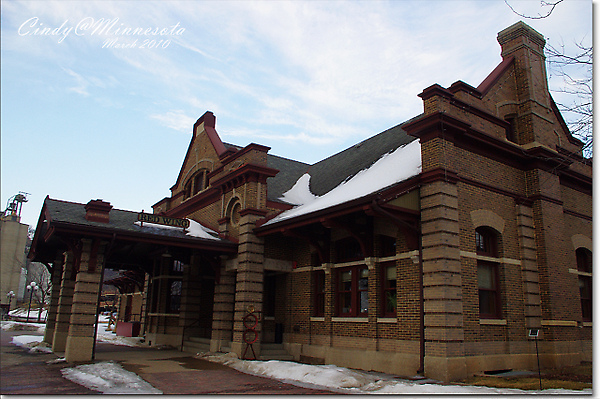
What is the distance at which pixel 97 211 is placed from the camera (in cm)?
1684

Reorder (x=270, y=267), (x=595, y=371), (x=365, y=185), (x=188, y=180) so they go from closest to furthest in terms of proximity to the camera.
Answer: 1. (x=595, y=371)
2. (x=365, y=185)
3. (x=270, y=267)
4. (x=188, y=180)

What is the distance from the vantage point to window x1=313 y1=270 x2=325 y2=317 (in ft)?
54.0

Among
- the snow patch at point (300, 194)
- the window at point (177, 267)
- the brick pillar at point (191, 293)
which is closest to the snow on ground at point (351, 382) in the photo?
the brick pillar at point (191, 293)

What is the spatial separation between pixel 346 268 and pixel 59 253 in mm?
14709

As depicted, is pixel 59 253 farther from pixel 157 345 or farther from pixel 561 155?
pixel 561 155

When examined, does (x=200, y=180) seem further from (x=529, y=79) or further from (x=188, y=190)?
(x=529, y=79)

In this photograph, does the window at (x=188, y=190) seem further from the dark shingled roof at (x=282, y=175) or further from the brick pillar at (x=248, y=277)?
the brick pillar at (x=248, y=277)

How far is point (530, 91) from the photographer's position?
15859 mm

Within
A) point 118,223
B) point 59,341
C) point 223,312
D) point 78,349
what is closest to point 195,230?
point 118,223

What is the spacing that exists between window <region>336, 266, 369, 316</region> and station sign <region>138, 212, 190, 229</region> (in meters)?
6.65

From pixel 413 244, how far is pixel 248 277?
680 centimetres

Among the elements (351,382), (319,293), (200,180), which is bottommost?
(351,382)

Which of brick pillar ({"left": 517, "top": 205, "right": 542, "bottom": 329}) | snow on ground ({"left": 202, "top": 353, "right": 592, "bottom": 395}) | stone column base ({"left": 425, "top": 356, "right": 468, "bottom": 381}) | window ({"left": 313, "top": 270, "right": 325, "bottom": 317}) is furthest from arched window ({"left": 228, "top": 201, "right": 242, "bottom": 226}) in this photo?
brick pillar ({"left": 517, "top": 205, "right": 542, "bottom": 329})

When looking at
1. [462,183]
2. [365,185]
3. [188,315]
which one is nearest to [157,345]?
[188,315]
